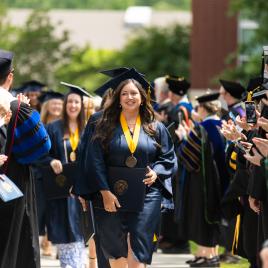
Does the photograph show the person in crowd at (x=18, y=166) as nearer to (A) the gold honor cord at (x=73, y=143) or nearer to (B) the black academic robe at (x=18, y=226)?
(B) the black academic robe at (x=18, y=226)

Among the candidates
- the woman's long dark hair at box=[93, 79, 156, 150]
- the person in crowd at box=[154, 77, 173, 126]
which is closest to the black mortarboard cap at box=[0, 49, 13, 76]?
the woman's long dark hair at box=[93, 79, 156, 150]

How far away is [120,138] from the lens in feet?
31.9

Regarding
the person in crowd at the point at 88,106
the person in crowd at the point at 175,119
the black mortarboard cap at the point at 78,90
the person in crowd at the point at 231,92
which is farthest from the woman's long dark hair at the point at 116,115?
the person in crowd at the point at 175,119

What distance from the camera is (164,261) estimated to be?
1420 centimetres

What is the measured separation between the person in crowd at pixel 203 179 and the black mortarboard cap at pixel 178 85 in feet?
3.22

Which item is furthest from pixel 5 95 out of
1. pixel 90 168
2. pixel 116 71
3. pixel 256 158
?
pixel 256 158

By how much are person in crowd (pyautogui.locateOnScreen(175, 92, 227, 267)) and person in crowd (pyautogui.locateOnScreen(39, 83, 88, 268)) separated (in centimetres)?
136

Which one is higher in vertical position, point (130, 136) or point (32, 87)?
point (32, 87)

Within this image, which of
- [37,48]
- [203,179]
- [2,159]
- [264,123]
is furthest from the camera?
[37,48]

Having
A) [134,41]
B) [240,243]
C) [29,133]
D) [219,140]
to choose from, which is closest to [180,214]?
[219,140]

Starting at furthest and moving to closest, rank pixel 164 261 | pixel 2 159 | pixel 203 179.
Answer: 1. pixel 164 261
2. pixel 203 179
3. pixel 2 159

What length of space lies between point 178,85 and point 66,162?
311 centimetres

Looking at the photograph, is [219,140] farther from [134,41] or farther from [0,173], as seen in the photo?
[134,41]

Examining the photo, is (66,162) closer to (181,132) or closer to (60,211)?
(60,211)
